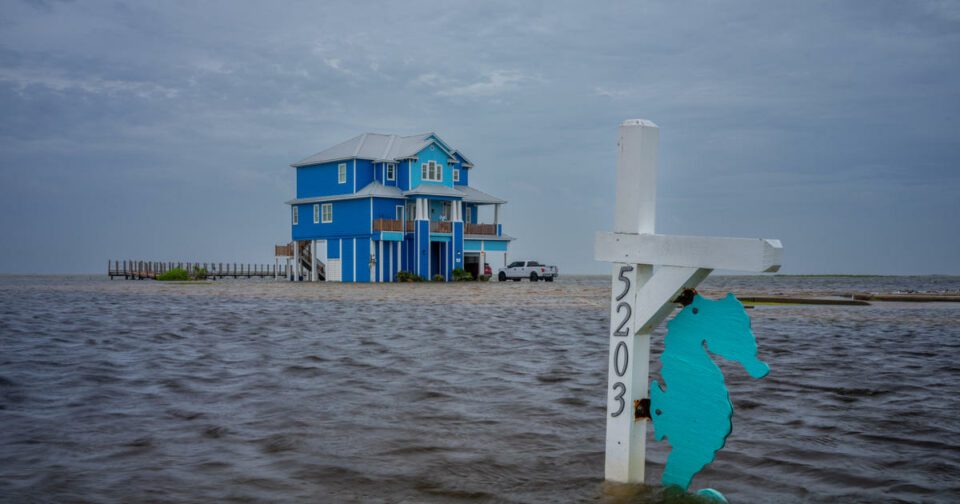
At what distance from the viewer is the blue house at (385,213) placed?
49.6 m

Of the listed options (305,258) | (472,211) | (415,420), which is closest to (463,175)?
(472,211)

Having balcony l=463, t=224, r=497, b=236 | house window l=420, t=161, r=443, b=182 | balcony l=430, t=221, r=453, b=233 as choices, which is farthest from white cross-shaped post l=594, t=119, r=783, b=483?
balcony l=463, t=224, r=497, b=236

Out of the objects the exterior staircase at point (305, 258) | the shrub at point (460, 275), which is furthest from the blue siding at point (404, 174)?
the exterior staircase at point (305, 258)

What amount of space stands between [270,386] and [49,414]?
2.09 m

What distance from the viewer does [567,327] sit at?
16.1 metres

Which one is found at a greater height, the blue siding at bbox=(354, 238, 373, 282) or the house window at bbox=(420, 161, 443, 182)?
the house window at bbox=(420, 161, 443, 182)

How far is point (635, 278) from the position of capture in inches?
153

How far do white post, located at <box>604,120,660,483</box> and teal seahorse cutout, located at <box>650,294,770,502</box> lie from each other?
127mm

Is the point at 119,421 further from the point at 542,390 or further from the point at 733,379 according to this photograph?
the point at 733,379

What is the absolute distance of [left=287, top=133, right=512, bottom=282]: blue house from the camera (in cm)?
4956

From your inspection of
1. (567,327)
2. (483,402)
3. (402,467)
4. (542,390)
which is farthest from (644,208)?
(567,327)

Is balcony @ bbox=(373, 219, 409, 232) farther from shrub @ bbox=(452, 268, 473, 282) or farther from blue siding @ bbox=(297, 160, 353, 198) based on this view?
shrub @ bbox=(452, 268, 473, 282)

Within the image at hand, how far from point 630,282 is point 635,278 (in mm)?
34

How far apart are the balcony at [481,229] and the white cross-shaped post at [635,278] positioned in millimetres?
49541
